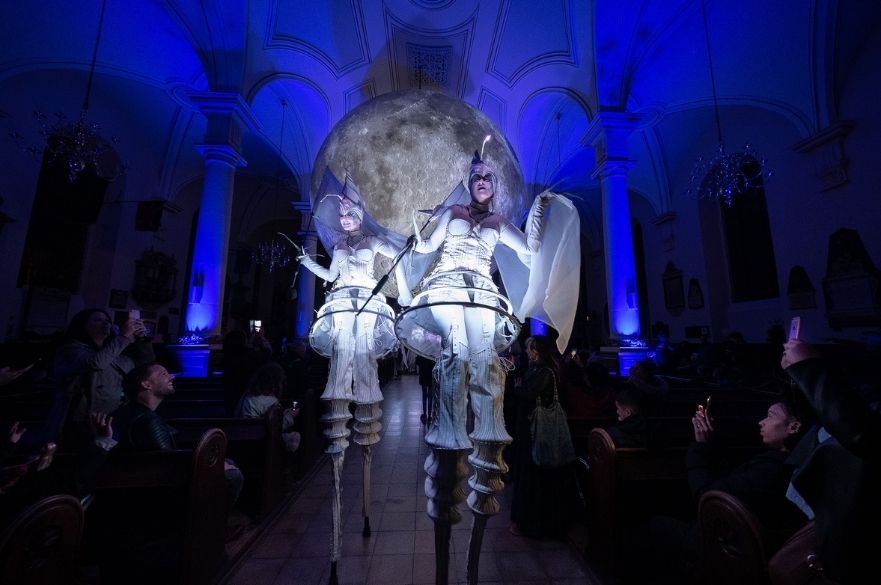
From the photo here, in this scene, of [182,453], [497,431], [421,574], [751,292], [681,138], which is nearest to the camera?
[497,431]

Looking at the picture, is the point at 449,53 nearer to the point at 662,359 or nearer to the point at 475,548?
the point at 662,359

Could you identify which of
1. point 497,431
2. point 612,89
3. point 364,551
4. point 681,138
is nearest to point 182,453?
point 364,551

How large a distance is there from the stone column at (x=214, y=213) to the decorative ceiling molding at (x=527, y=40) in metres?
5.96

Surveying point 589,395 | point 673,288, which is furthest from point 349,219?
point 673,288

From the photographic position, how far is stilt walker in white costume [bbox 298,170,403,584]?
273 cm

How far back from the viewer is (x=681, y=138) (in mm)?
12141

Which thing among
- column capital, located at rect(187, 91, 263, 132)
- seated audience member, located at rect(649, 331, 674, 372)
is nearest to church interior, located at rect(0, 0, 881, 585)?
column capital, located at rect(187, 91, 263, 132)

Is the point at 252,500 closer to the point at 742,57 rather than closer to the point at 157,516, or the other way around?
the point at 157,516

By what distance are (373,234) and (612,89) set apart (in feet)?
28.4

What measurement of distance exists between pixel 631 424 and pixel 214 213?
8422mm

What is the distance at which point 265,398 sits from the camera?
3916 mm

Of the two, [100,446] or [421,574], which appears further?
[421,574]

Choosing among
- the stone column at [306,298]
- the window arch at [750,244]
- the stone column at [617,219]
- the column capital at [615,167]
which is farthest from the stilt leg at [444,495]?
the window arch at [750,244]

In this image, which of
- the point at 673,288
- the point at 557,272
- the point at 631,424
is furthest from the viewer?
the point at 673,288
